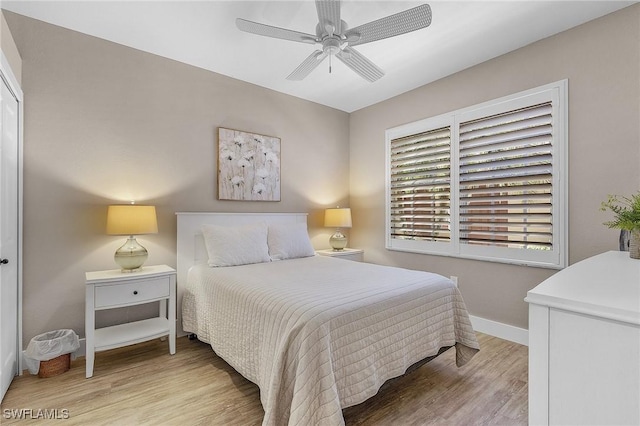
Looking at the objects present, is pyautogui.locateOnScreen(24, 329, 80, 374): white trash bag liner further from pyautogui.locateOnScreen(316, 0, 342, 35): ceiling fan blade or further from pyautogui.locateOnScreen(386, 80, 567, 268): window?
pyautogui.locateOnScreen(386, 80, 567, 268): window

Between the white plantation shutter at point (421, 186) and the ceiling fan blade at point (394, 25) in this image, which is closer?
the ceiling fan blade at point (394, 25)

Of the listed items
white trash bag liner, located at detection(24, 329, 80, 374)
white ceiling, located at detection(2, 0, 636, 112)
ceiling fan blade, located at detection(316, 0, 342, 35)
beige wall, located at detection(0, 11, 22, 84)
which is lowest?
white trash bag liner, located at detection(24, 329, 80, 374)

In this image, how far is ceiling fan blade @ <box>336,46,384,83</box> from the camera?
2313 millimetres

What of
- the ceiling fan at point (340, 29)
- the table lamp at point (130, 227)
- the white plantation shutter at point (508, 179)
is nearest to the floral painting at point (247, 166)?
the table lamp at point (130, 227)

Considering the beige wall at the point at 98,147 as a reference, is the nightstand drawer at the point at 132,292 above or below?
below

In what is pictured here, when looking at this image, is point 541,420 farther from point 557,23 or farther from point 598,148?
point 557,23

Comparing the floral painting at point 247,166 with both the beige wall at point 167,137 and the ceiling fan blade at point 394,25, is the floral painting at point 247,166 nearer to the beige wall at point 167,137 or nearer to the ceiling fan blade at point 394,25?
the beige wall at point 167,137

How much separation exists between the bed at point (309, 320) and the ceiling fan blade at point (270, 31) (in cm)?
169

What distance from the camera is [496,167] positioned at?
2945 mm

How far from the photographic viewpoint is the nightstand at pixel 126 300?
2268 millimetres

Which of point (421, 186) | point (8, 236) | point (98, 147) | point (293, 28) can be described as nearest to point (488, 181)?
point (421, 186)

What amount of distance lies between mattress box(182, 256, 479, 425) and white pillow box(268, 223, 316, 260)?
564 mm

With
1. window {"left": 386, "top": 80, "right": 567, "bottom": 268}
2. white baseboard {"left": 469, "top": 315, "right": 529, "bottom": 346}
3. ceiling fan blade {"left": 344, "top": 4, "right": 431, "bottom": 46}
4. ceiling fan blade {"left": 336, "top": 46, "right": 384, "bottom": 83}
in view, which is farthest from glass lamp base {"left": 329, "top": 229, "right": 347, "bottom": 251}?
ceiling fan blade {"left": 344, "top": 4, "right": 431, "bottom": 46}

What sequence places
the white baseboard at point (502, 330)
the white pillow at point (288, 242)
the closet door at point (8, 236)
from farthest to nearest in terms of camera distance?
the white pillow at point (288, 242) < the white baseboard at point (502, 330) < the closet door at point (8, 236)
